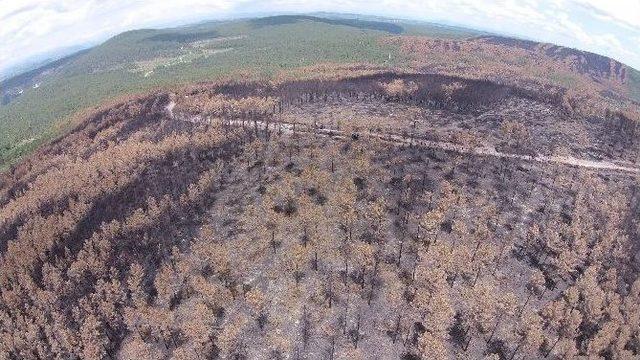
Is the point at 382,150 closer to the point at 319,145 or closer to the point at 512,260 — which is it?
the point at 319,145

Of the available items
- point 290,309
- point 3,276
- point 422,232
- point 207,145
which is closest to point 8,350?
point 3,276

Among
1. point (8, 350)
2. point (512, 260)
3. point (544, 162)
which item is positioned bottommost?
point (8, 350)

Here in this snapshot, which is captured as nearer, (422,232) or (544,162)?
(422,232)

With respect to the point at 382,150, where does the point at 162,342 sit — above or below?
below

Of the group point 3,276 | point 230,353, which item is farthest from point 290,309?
point 3,276

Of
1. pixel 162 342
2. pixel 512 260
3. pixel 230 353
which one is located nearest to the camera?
pixel 230 353

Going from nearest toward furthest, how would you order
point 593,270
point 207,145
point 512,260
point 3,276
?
point 593,270 < point 512,260 < point 3,276 < point 207,145

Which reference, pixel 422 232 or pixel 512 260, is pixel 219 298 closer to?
pixel 422 232
